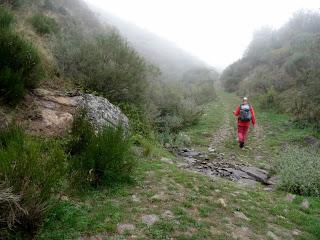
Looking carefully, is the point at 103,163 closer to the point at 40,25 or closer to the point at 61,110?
the point at 61,110

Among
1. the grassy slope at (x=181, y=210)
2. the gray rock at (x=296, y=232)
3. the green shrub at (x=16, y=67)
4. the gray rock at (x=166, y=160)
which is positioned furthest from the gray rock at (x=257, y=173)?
→ the green shrub at (x=16, y=67)

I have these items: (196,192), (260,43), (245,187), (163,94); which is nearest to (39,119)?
(196,192)

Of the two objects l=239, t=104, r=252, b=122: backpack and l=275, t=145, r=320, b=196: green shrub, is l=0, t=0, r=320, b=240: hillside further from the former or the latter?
l=239, t=104, r=252, b=122: backpack

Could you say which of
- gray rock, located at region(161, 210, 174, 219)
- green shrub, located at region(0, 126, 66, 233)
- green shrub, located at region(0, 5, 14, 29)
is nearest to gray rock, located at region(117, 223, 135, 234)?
gray rock, located at region(161, 210, 174, 219)

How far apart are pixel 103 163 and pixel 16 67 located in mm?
2884

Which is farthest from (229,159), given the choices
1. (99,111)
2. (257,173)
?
(99,111)

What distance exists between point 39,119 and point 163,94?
754cm

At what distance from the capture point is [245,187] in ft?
20.0

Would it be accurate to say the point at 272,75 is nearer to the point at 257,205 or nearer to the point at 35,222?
the point at 257,205

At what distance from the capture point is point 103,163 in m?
4.75

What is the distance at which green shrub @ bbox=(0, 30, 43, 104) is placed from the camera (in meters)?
5.72

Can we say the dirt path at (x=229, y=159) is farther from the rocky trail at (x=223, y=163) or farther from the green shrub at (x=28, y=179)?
the green shrub at (x=28, y=179)

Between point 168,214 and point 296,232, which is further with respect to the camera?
point 296,232

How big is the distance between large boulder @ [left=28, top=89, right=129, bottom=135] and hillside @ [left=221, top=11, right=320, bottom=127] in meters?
8.51
